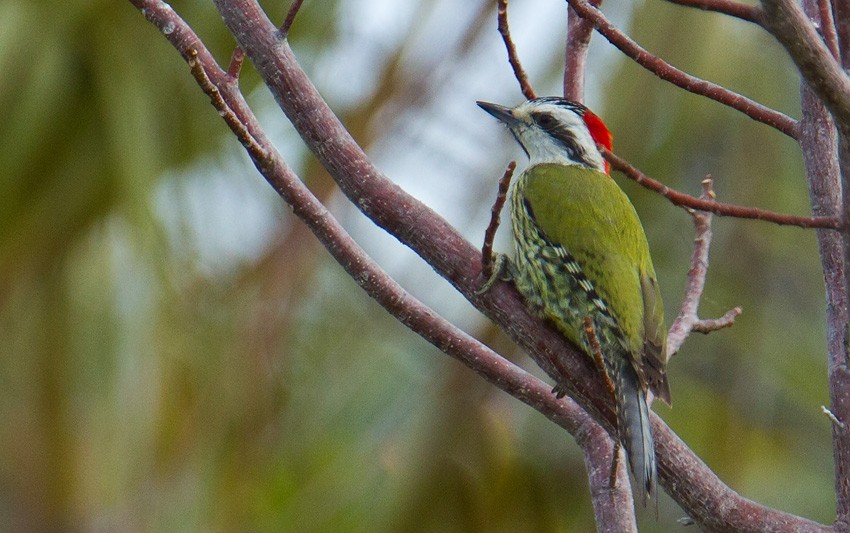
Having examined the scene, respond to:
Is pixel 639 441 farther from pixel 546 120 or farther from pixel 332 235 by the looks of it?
pixel 546 120

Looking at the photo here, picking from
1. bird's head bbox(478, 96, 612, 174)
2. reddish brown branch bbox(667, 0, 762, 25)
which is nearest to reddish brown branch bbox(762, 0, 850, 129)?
reddish brown branch bbox(667, 0, 762, 25)

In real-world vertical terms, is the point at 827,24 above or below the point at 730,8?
above

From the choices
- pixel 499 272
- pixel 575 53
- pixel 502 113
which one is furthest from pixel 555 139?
pixel 499 272

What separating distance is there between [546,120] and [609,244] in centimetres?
71

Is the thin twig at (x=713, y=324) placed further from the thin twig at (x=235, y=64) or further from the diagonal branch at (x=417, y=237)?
the thin twig at (x=235, y=64)

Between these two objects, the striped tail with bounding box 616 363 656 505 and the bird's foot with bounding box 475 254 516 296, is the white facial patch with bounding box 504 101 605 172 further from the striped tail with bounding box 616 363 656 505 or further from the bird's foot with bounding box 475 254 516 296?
the striped tail with bounding box 616 363 656 505

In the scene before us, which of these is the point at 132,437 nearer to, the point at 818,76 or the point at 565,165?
the point at 565,165

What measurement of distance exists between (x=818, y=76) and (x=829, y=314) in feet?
2.49

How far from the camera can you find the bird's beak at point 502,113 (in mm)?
3330

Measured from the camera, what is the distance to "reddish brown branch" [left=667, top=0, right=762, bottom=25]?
1.37 metres

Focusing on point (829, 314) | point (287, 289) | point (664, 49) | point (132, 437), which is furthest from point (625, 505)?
point (664, 49)

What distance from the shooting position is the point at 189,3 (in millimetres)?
3713

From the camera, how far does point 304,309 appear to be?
16.8 ft

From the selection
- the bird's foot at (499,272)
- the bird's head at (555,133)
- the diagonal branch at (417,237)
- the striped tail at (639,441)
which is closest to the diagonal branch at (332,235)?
the diagonal branch at (417,237)
